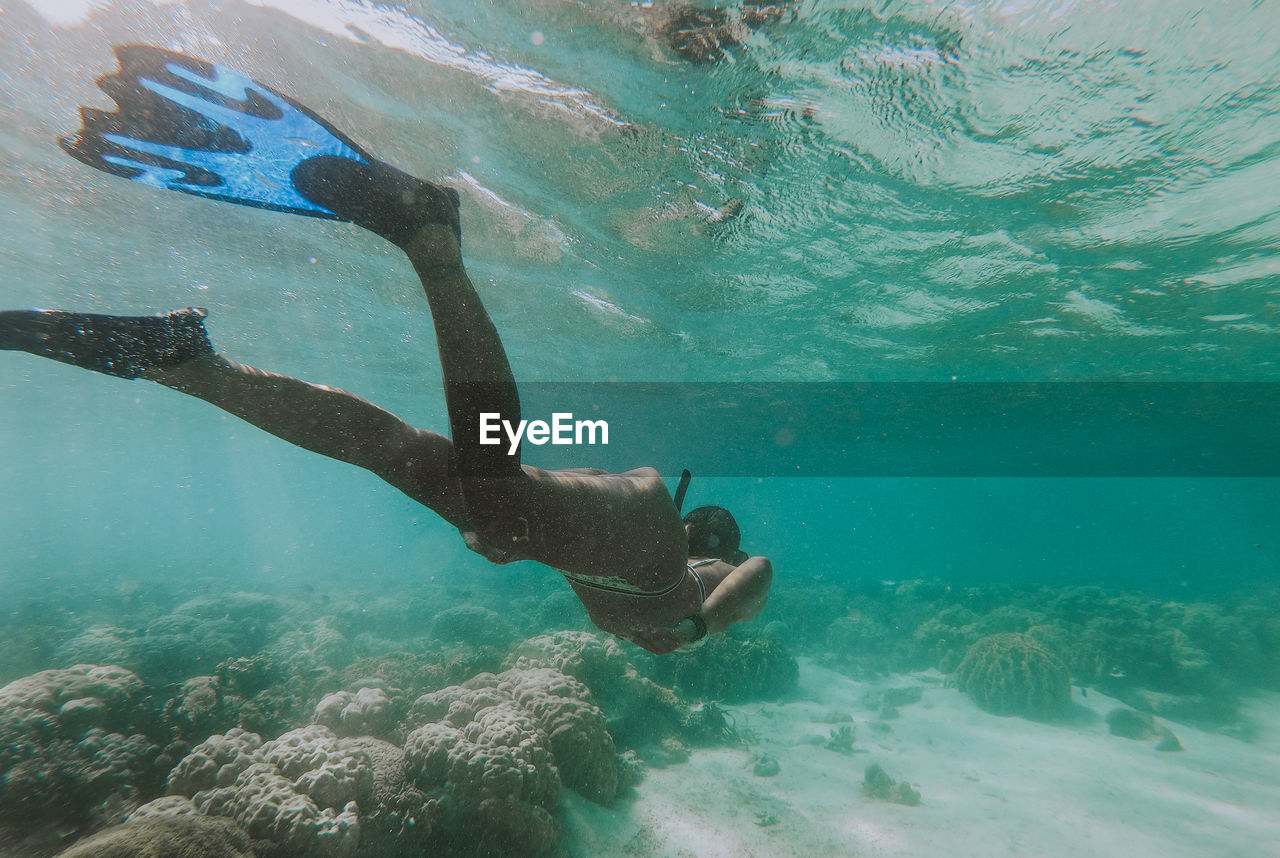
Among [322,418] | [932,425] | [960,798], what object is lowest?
[960,798]

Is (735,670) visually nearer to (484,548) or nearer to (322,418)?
(484,548)

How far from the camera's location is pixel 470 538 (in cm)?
264

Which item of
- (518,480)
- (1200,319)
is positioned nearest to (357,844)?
(518,480)

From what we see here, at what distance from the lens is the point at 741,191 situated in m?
10.2

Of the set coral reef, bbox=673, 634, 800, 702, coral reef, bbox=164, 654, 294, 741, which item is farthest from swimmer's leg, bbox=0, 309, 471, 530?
coral reef, bbox=673, 634, 800, 702

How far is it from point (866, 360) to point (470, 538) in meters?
19.3

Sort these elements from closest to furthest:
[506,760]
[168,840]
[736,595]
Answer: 1. [168,840]
2. [736,595]
3. [506,760]

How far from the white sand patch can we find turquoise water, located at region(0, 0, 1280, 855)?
410 inches

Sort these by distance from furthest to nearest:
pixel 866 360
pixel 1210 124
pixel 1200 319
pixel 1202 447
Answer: pixel 1202 447
pixel 866 360
pixel 1200 319
pixel 1210 124

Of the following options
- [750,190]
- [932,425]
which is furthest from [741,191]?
[932,425]

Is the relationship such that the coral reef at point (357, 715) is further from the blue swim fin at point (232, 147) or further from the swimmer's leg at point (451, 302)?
the blue swim fin at point (232, 147)

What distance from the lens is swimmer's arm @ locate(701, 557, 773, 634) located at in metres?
3.83

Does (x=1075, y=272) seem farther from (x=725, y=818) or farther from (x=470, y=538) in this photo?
(x=470, y=538)

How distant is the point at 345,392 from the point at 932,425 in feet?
99.0
